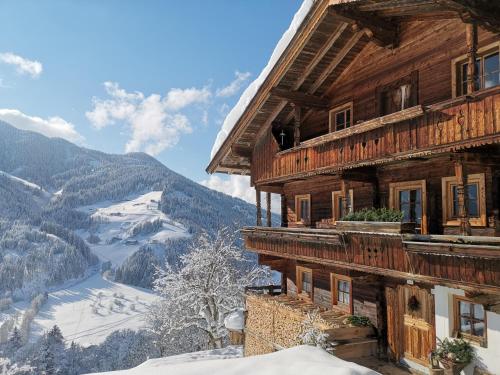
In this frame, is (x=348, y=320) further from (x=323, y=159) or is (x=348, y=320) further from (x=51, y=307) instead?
(x=51, y=307)

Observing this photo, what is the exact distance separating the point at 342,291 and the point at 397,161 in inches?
224

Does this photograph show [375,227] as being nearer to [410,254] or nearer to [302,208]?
[410,254]

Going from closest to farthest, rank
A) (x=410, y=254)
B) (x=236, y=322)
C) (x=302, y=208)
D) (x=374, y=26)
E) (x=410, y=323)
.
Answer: (x=410, y=254) < (x=410, y=323) < (x=374, y=26) < (x=302, y=208) < (x=236, y=322)

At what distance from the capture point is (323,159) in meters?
13.0

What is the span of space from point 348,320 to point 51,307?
153977 millimetres

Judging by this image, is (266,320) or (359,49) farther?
(266,320)

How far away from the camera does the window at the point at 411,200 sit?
35.8 ft

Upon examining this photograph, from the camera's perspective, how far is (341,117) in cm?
1494

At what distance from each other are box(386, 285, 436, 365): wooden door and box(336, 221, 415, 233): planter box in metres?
2.47

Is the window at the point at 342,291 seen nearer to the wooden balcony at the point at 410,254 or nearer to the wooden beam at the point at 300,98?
the wooden balcony at the point at 410,254

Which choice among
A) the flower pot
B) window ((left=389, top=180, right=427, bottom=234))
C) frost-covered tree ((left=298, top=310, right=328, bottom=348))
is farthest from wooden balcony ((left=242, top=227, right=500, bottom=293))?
the flower pot

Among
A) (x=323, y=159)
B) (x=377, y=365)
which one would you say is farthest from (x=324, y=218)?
(x=377, y=365)

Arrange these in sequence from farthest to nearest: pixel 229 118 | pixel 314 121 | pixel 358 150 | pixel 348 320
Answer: pixel 229 118 → pixel 314 121 → pixel 348 320 → pixel 358 150

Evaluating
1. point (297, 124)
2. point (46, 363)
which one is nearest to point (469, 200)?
point (297, 124)
